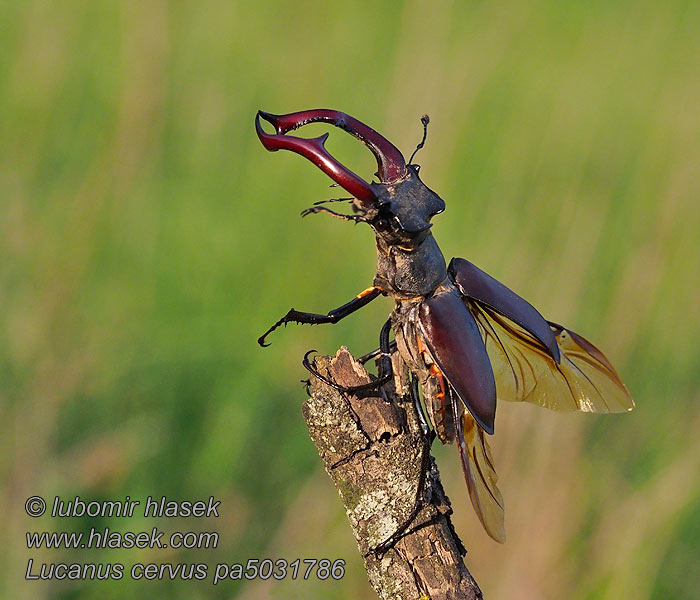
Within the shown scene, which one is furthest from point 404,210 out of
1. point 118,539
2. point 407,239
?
point 118,539

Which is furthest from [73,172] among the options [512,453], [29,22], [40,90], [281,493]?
[512,453]

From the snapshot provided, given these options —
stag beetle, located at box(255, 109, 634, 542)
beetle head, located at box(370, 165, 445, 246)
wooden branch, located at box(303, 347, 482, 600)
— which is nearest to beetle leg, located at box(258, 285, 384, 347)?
stag beetle, located at box(255, 109, 634, 542)

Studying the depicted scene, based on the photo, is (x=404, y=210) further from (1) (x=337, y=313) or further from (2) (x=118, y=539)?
(2) (x=118, y=539)

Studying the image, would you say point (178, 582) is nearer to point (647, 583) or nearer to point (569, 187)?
point (647, 583)

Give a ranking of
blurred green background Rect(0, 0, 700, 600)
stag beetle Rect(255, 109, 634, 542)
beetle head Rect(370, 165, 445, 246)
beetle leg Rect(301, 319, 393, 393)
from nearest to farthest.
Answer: beetle leg Rect(301, 319, 393, 393) < stag beetle Rect(255, 109, 634, 542) < beetle head Rect(370, 165, 445, 246) < blurred green background Rect(0, 0, 700, 600)

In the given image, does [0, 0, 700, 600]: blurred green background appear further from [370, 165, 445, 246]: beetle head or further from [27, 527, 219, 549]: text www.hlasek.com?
[370, 165, 445, 246]: beetle head

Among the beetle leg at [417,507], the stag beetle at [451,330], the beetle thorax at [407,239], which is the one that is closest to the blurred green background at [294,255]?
the stag beetle at [451,330]

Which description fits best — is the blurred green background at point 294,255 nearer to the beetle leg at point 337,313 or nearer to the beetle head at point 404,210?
the beetle leg at point 337,313
